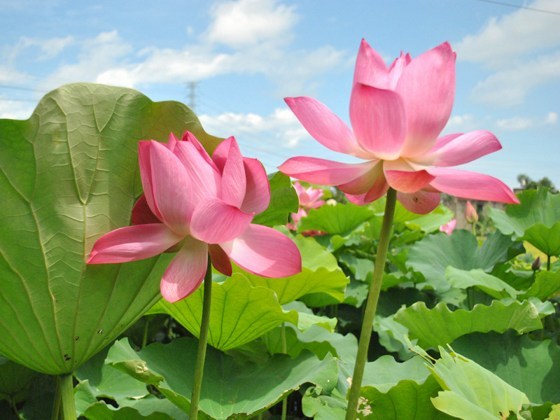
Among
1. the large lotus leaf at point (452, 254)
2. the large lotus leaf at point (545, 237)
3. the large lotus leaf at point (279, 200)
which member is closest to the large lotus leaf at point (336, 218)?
the large lotus leaf at point (452, 254)

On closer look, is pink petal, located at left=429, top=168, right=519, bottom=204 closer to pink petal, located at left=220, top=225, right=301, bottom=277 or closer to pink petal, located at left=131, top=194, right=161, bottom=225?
pink petal, located at left=220, top=225, right=301, bottom=277

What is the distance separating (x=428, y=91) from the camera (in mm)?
474

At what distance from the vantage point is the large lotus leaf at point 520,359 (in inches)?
35.4

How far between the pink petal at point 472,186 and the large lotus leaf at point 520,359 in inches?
21.7

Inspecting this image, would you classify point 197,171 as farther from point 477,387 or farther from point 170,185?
point 477,387

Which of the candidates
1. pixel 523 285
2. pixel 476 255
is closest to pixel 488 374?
pixel 523 285

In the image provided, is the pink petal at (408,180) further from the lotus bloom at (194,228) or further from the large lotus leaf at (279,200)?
the large lotus leaf at (279,200)

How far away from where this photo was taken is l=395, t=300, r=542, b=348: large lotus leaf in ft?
3.31

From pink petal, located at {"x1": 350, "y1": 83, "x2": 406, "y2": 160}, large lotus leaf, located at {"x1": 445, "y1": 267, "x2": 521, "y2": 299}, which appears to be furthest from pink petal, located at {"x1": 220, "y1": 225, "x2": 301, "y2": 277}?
large lotus leaf, located at {"x1": 445, "y1": 267, "x2": 521, "y2": 299}

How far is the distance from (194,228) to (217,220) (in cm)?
2

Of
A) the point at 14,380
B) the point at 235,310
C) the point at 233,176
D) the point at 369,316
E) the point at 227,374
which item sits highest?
the point at 233,176

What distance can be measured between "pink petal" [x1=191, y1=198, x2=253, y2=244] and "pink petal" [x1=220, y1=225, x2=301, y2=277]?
2 cm

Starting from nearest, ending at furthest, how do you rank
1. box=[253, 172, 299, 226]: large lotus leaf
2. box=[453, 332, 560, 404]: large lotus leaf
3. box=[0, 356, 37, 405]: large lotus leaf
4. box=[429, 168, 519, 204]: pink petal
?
1. box=[429, 168, 519, 204]: pink petal
2. box=[253, 172, 299, 226]: large lotus leaf
3. box=[453, 332, 560, 404]: large lotus leaf
4. box=[0, 356, 37, 405]: large lotus leaf

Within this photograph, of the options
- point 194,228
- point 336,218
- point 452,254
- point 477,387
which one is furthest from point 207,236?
point 336,218
